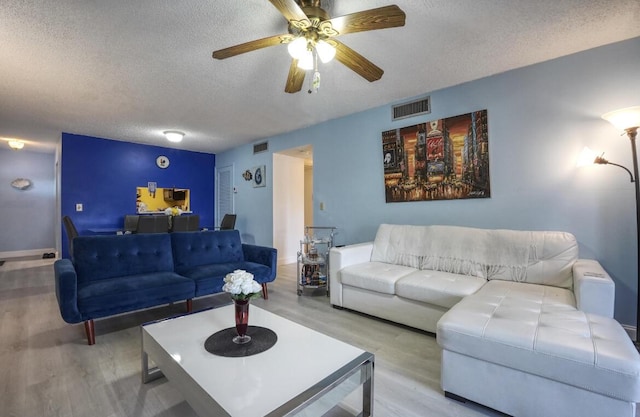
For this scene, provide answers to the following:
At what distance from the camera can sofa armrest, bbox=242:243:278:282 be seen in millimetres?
3381

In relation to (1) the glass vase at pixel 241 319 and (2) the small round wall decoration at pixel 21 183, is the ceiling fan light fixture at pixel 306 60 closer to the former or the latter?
(1) the glass vase at pixel 241 319

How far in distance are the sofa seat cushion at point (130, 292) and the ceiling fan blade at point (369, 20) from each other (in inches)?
99.1

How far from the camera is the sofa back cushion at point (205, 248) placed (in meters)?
3.19

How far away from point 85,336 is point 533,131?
4474 mm

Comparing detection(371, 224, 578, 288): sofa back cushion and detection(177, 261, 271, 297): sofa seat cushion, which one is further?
detection(177, 261, 271, 297): sofa seat cushion

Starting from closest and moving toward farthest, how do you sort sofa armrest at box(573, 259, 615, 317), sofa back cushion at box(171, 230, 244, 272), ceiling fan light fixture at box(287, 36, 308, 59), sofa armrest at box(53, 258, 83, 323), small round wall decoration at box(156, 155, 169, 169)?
1. sofa armrest at box(573, 259, 615, 317)
2. ceiling fan light fixture at box(287, 36, 308, 59)
3. sofa armrest at box(53, 258, 83, 323)
4. sofa back cushion at box(171, 230, 244, 272)
5. small round wall decoration at box(156, 155, 169, 169)

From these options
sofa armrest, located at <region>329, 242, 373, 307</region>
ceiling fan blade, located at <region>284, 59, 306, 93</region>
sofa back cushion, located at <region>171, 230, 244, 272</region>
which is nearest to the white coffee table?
sofa armrest, located at <region>329, 242, 373, 307</region>

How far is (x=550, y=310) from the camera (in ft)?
5.65

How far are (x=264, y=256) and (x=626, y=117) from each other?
3469 mm

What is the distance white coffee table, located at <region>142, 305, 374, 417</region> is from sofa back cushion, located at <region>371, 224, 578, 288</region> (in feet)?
5.76

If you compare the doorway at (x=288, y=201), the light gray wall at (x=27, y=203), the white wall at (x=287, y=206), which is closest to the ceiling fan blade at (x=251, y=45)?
the doorway at (x=288, y=201)

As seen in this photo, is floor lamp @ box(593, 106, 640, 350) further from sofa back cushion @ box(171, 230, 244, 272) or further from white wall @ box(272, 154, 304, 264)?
white wall @ box(272, 154, 304, 264)

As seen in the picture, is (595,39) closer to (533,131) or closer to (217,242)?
(533,131)

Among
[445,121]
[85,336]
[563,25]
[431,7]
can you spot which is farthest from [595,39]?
[85,336]
